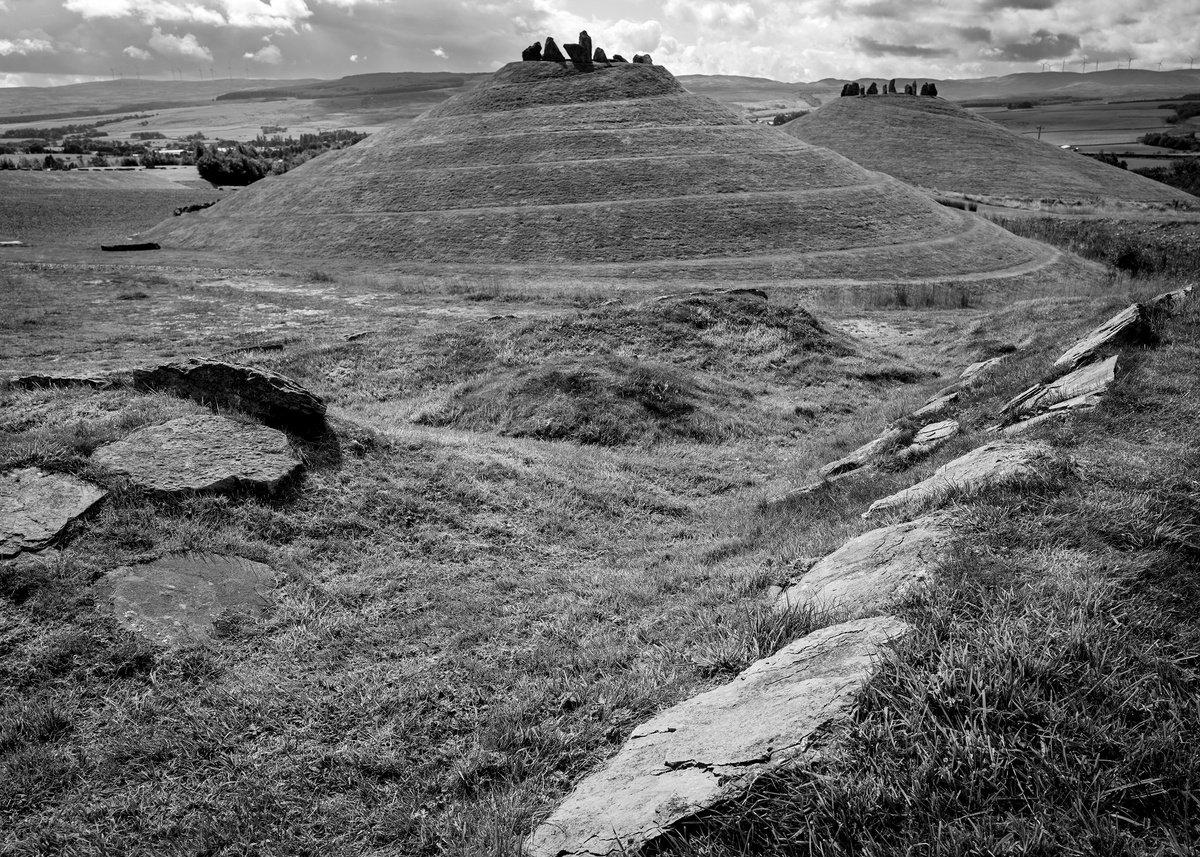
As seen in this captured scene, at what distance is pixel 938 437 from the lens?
9477mm

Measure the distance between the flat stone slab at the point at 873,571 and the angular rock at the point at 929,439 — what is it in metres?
3.56

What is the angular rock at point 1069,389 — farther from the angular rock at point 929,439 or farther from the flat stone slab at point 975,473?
the flat stone slab at point 975,473

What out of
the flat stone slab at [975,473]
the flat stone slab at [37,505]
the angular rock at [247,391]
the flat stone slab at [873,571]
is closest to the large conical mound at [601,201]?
the angular rock at [247,391]

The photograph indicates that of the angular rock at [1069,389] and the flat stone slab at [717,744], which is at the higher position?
the angular rock at [1069,389]

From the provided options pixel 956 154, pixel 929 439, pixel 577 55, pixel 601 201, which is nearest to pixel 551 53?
pixel 577 55

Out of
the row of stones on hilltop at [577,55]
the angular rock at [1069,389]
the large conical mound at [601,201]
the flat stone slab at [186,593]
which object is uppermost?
the row of stones on hilltop at [577,55]

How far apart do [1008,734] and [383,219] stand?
162 feet

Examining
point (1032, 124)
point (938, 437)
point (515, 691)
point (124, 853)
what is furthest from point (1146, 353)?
point (1032, 124)

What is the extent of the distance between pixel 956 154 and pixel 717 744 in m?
97.4

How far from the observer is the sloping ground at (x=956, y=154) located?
77562 millimetres

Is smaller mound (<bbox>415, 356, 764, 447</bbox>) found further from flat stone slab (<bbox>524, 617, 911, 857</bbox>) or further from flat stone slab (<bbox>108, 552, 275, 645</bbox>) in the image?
flat stone slab (<bbox>524, 617, 911, 857</bbox>)

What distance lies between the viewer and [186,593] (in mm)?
6086

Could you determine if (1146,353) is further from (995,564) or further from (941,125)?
(941,125)

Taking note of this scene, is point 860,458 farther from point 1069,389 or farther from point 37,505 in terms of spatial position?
point 37,505
